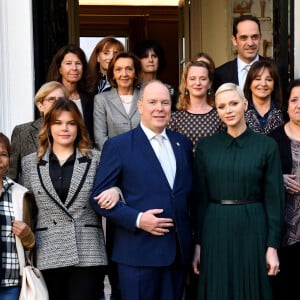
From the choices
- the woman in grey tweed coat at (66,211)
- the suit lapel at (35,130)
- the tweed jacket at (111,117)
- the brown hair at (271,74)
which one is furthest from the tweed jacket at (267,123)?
the suit lapel at (35,130)

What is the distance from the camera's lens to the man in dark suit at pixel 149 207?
14.2 ft

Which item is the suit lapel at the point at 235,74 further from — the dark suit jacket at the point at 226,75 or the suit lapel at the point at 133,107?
the suit lapel at the point at 133,107

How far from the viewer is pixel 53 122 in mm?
4465

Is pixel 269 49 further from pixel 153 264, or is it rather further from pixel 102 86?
pixel 153 264

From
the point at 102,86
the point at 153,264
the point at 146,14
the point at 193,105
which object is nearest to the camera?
the point at 153,264

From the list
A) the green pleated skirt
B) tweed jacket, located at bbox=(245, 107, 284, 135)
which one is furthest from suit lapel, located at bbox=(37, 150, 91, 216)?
tweed jacket, located at bbox=(245, 107, 284, 135)

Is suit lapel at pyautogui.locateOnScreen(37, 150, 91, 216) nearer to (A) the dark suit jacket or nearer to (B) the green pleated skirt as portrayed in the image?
(B) the green pleated skirt

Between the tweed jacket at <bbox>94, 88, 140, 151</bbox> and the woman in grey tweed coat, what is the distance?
70cm

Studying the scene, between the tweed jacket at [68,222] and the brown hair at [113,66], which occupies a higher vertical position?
the brown hair at [113,66]

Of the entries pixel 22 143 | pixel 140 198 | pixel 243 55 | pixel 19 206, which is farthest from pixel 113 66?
pixel 19 206

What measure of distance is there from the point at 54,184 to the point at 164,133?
0.73m

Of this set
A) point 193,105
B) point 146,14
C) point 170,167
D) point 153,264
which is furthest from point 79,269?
point 146,14

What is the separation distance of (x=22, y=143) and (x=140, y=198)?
103cm

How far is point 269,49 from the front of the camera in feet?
27.5
